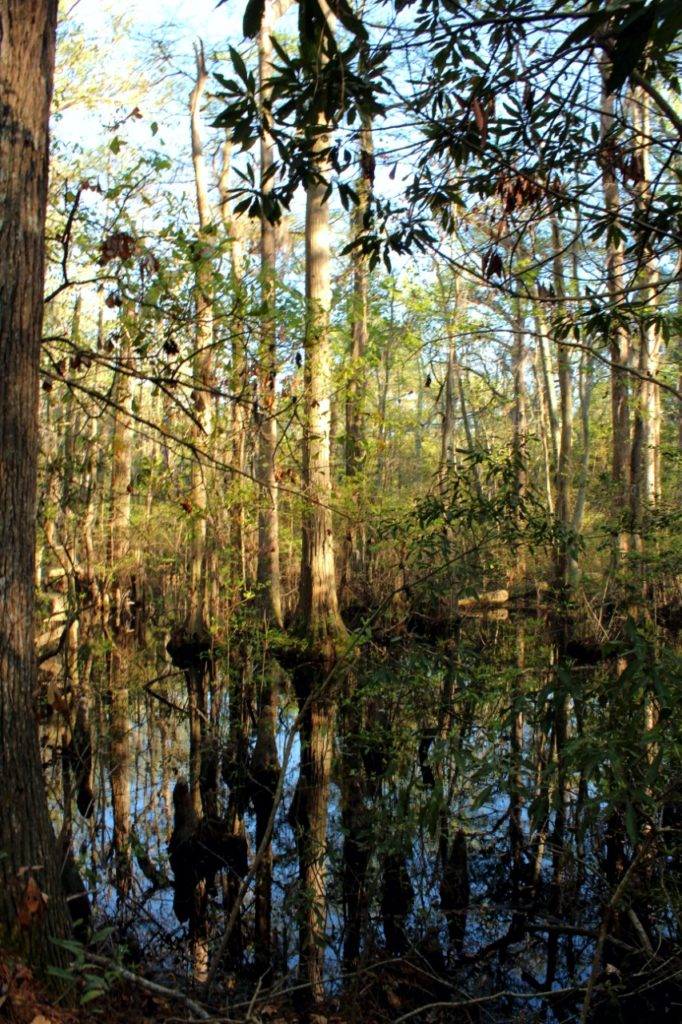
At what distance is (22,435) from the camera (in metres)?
2.98

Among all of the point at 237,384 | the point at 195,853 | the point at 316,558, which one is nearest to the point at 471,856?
the point at 195,853

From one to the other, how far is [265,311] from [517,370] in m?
14.7

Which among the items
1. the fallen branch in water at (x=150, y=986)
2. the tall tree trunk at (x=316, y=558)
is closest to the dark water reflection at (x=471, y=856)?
the tall tree trunk at (x=316, y=558)

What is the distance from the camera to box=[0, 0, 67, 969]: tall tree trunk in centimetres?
283

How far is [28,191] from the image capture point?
9.78 feet

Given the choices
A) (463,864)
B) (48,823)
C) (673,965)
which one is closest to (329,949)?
(463,864)

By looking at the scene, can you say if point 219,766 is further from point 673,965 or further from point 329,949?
point 673,965

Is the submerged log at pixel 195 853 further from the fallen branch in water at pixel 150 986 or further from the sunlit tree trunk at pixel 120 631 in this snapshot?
the fallen branch in water at pixel 150 986

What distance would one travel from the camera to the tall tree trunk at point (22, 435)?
2.83m

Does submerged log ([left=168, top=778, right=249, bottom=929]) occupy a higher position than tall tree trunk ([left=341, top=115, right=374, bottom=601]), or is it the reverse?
tall tree trunk ([left=341, top=115, right=374, bottom=601])

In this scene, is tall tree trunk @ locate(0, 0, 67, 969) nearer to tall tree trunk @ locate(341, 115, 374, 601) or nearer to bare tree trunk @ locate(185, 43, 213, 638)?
bare tree trunk @ locate(185, 43, 213, 638)

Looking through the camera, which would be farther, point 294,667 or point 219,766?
point 294,667

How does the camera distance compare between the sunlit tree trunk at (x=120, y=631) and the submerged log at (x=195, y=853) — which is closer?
the sunlit tree trunk at (x=120, y=631)

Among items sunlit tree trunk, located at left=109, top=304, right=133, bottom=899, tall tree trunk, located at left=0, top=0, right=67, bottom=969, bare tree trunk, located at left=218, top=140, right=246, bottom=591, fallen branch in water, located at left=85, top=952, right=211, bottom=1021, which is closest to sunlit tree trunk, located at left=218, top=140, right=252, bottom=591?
bare tree trunk, located at left=218, top=140, right=246, bottom=591
